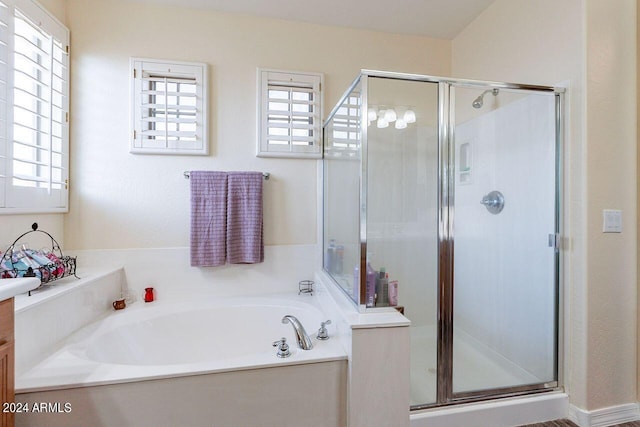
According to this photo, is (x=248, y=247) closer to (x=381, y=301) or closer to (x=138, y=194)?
(x=138, y=194)

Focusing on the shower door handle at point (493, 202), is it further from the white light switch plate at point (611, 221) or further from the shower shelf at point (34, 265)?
the shower shelf at point (34, 265)

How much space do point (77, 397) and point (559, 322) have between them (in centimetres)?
235

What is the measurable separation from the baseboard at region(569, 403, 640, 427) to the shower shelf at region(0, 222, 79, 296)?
2.85m

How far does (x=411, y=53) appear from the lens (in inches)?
99.3

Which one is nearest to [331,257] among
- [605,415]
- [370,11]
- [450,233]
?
[450,233]

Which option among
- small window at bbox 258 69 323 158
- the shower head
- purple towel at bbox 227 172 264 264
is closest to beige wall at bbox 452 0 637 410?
the shower head

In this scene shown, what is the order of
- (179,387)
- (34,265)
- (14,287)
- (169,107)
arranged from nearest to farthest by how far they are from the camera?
1. (14,287)
2. (179,387)
3. (34,265)
4. (169,107)

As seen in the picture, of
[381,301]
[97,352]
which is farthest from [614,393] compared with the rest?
[97,352]

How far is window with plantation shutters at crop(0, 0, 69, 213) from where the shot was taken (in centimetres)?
154

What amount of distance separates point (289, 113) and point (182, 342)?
176 centimetres

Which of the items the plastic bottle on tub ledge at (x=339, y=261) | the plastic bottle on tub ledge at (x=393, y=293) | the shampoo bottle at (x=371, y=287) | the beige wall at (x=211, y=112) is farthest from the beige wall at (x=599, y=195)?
the beige wall at (x=211, y=112)

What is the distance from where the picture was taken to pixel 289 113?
89.0 inches

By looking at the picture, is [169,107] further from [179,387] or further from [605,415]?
[605,415]

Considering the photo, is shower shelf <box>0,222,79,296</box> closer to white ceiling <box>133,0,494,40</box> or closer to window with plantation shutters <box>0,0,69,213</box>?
window with plantation shutters <box>0,0,69,213</box>
